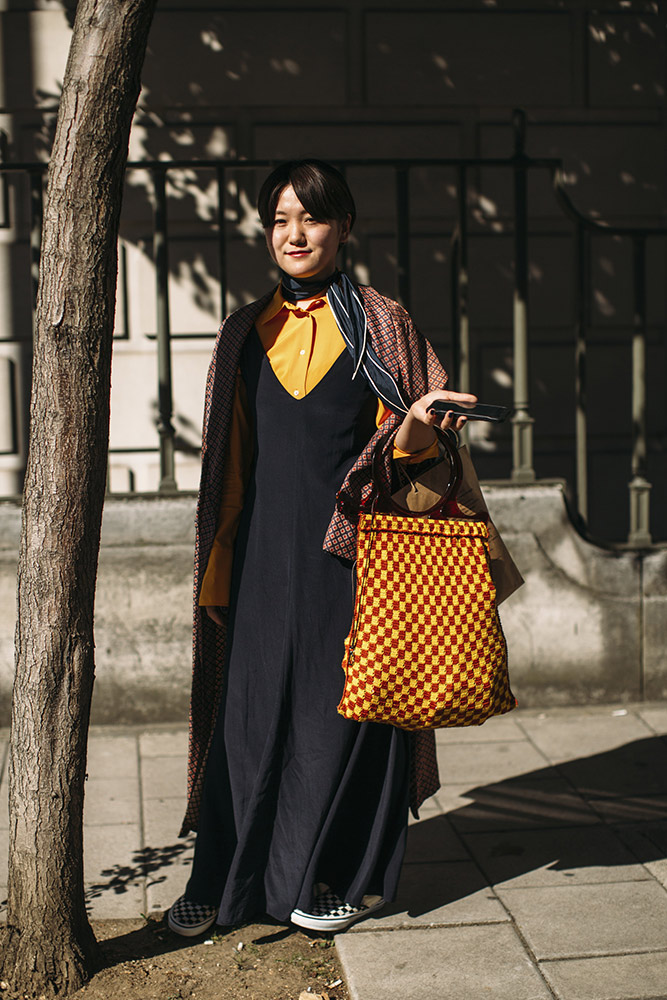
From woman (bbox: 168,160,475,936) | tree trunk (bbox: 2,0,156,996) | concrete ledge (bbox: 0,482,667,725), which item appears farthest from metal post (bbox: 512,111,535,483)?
tree trunk (bbox: 2,0,156,996)

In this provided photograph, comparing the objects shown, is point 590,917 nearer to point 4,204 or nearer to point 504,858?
point 504,858

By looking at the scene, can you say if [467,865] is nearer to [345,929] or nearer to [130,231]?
[345,929]

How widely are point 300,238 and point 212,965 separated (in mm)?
1901

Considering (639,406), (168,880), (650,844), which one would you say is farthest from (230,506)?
(639,406)

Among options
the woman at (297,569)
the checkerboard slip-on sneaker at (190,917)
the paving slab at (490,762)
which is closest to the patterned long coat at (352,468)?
the woman at (297,569)

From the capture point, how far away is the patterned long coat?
3.11 m

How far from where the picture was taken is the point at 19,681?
9.60ft

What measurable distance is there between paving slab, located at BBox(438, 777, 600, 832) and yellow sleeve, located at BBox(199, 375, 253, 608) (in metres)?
1.34

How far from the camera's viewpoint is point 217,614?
336 cm

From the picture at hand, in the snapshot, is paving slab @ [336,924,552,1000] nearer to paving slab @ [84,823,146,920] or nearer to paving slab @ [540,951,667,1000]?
paving slab @ [540,951,667,1000]

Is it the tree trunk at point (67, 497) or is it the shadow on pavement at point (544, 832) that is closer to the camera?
the tree trunk at point (67, 497)

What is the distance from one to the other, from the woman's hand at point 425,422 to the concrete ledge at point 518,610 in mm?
2022

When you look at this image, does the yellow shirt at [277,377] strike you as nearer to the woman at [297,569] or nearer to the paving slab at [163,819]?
the woman at [297,569]

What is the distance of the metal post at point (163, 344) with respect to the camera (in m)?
A: 5.01
